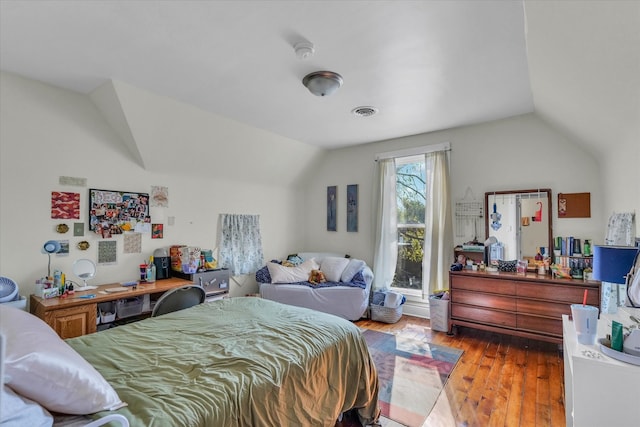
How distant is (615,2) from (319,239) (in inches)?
178

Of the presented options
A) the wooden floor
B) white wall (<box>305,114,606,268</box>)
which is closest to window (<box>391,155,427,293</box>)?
white wall (<box>305,114,606,268</box>)

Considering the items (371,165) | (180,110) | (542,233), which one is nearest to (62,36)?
(180,110)

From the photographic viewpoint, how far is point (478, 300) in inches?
136

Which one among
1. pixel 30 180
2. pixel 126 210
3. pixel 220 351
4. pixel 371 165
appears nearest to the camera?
pixel 220 351

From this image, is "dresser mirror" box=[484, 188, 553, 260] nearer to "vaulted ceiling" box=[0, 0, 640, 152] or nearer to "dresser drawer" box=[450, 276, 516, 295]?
"dresser drawer" box=[450, 276, 516, 295]

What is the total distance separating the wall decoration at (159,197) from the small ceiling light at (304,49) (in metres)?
2.39

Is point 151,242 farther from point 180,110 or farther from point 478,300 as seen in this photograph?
point 478,300

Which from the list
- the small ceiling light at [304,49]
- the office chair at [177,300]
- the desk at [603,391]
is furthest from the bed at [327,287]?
the small ceiling light at [304,49]

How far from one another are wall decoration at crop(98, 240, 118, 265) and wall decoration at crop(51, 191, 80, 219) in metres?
0.36

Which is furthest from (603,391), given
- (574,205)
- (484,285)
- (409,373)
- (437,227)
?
(437,227)

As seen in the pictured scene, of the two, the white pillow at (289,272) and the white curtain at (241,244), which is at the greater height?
the white curtain at (241,244)

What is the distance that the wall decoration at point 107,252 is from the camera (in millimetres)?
3172

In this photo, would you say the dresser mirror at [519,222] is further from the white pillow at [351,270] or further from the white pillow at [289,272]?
the white pillow at [289,272]

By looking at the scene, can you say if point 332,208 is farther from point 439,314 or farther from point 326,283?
point 439,314
